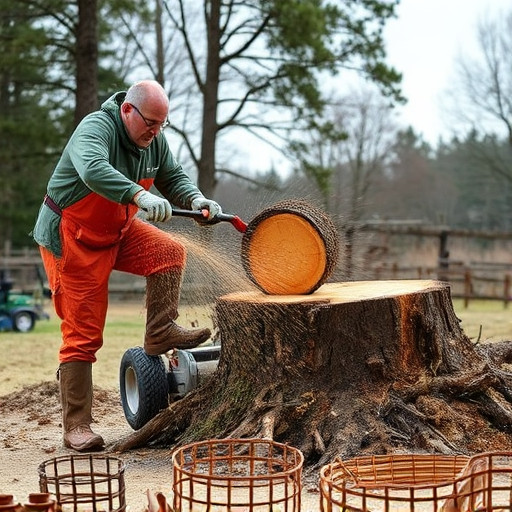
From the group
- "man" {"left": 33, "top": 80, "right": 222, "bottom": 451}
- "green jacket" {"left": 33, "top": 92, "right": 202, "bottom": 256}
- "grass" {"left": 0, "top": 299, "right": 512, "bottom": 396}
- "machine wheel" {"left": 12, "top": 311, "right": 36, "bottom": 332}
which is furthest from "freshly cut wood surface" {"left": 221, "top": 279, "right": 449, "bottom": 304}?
"machine wheel" {"left": 12, "top": 311, "right": 36, "bottom": 332}

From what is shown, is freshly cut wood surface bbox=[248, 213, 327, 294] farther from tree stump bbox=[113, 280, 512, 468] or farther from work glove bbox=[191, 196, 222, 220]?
work glove bbox=[191, 196, 222, 220]

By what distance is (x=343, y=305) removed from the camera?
403cm

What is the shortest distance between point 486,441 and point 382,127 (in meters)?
32.2

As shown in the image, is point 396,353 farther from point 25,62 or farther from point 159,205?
point 25,62

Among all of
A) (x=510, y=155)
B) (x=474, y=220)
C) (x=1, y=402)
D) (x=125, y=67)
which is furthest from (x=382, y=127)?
(x=1, y=402)

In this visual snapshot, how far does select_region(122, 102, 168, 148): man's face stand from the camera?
163 inches

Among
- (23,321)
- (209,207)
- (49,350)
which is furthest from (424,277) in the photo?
(209,207)

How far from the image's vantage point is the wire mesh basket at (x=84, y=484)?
8.02ft

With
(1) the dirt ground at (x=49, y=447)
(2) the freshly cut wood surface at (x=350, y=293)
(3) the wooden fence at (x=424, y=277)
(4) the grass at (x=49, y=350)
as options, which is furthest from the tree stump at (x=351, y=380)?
(3) the wooden fence at (x=424, y=277)

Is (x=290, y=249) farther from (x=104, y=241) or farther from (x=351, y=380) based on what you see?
(x=104, y=241)

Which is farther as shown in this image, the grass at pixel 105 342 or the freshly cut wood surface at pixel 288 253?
the grass at pixel 105 342

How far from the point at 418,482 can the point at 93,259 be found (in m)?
2.14

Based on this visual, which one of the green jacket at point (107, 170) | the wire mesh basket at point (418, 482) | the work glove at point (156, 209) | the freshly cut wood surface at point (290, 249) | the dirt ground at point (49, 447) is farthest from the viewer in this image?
the freshly cut wood surface at point (290, 249)

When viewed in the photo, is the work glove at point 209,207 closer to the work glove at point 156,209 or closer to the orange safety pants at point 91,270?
the orange safety pants at point 91,270
